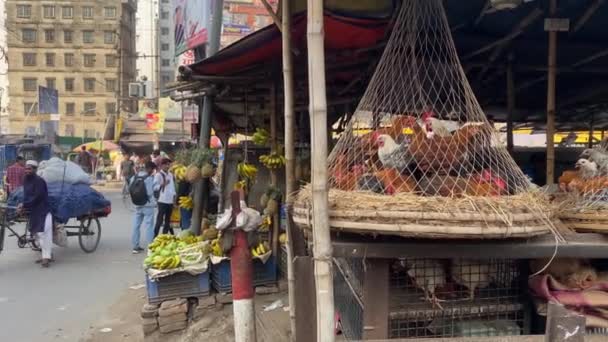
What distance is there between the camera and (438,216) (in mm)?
1948

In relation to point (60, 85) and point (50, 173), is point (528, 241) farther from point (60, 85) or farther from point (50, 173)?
point (60, 85)

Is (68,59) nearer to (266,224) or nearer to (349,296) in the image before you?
(266,224)

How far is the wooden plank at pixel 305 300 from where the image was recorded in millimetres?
2264

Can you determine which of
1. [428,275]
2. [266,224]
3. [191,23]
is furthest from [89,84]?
[428,275]

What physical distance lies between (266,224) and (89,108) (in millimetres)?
63387

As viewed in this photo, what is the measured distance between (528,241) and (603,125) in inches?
438

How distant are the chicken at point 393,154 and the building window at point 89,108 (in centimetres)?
6679

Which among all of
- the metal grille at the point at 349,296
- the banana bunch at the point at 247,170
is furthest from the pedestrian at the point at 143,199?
the metal grille at the point at 349,296

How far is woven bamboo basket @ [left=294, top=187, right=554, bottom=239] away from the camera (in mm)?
1955

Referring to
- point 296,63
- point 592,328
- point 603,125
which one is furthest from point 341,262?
point 603,125

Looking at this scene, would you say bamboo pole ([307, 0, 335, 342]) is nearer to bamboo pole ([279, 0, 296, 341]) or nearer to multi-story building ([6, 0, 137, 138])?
bamboo pole ([279, 0, 296, 341])

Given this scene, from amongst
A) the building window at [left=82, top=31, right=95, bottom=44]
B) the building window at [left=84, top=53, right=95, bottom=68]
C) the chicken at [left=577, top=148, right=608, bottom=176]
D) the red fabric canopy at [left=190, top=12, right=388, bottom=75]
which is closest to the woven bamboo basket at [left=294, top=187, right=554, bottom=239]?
the chicken at [left=577, top=148, right=608, bottom=176]

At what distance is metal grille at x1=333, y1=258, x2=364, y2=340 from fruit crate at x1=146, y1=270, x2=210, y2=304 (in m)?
3.07

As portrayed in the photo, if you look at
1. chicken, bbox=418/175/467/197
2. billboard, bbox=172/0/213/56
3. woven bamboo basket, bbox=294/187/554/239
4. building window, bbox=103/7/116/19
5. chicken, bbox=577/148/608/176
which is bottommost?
woven bamboo basket, bbox=294/187/554/239
